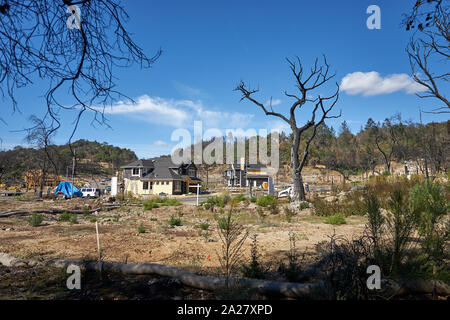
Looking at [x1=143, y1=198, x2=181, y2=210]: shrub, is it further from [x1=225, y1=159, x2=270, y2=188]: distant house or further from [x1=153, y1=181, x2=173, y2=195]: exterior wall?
[x1=225, y1=159, x2=270, y2=188]: distant house

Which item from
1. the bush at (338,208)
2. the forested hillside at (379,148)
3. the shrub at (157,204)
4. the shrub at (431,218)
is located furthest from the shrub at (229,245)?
the forested hillside at (379,148)

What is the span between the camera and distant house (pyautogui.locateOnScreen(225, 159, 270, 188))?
53.9 metres

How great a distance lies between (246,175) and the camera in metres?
53.8

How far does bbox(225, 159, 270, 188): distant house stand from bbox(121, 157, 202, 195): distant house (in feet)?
52.8

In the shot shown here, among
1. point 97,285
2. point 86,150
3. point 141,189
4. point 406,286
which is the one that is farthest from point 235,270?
point 86,150

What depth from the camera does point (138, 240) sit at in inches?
328

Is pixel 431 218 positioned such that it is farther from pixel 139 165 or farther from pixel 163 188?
pixel 139 165

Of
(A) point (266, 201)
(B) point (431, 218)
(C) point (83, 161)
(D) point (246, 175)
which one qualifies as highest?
(C) point (83, 161)

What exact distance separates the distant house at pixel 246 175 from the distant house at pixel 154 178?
16087 millimetres

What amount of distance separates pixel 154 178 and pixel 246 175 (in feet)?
68.9

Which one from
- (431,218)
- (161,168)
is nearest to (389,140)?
(161,168)

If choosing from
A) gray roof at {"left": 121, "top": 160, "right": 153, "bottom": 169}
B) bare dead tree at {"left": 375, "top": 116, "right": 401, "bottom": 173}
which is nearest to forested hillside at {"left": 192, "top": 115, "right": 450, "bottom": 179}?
bare dead tree at {"left": 375, "top": 116, "right": 401, "bottom": 173}

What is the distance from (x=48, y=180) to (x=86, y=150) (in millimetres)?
44381
